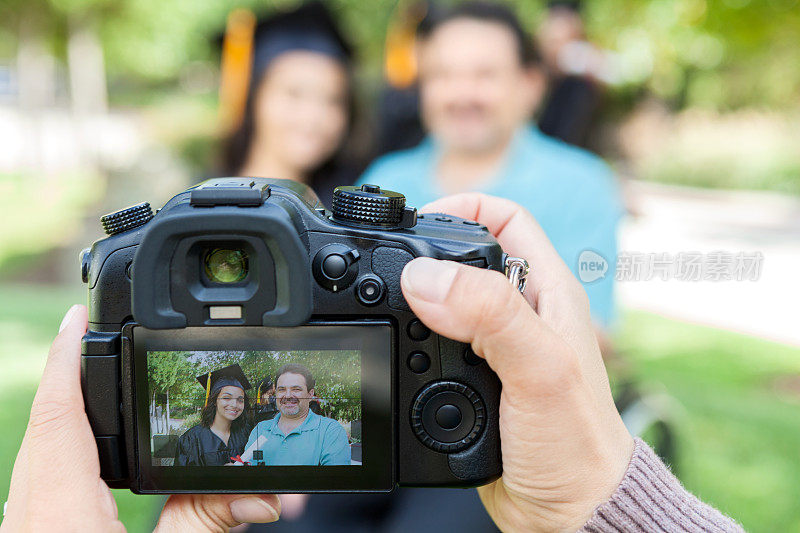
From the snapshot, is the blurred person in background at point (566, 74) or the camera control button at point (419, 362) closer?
the camera control button at point (419, 362)

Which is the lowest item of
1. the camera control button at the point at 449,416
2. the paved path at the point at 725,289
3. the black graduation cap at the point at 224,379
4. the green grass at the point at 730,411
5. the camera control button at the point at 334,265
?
the green grass at the point at 730,411

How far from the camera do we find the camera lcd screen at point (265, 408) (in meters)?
0.93

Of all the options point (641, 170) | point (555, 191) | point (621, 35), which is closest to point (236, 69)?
point (555, 191)

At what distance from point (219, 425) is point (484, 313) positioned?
0.38m

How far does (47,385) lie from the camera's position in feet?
3.06

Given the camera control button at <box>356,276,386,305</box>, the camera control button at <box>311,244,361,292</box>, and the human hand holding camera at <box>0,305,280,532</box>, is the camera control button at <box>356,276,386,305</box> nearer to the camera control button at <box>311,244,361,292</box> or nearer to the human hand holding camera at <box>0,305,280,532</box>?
A: the camera control button at <box>311,244,361,292</box>

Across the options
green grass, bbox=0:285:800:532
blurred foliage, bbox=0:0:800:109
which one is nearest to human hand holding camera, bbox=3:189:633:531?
green grass, bbox=0:285:800:532

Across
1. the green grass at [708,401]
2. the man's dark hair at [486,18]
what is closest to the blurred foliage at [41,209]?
the green grass at [708,401]

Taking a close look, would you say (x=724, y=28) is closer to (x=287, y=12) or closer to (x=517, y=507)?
(x=287, y=12)

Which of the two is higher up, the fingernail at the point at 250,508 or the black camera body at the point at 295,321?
the black camera body at the point at 295,321

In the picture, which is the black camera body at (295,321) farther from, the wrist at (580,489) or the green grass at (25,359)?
the green grass at (25,359)

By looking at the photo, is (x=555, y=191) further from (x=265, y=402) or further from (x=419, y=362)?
(x=265, y=402)

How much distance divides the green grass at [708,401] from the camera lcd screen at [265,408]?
1.27 m

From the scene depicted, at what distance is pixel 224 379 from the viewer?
36.8 inches
